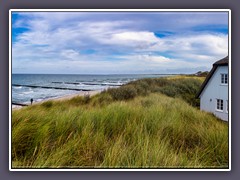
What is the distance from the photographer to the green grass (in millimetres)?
2895

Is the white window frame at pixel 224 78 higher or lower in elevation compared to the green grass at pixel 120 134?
higher

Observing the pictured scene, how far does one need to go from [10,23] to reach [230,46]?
2.28m

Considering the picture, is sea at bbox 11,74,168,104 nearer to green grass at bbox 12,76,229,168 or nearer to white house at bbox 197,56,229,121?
green grass at bbox 12,76,229,168

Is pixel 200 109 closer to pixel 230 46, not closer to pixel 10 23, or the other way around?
pixel 230 46

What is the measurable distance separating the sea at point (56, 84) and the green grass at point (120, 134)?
96 millimetres

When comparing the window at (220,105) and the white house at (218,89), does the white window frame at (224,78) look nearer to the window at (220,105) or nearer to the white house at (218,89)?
the white house at (218,89)

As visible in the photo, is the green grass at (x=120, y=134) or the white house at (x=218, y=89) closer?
the green grass at (x=120, y=134)

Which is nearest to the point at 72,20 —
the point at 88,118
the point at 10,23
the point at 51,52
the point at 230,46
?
the point at 51,52

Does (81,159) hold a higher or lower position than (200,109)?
lower

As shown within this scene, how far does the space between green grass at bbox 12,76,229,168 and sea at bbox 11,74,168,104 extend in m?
0.10

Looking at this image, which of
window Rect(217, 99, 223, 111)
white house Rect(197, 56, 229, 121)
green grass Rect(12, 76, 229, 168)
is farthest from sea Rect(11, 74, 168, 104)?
window Rect(217, 99, 223, 111)

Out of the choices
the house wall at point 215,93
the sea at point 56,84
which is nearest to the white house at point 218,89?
the house wall at point 215,93

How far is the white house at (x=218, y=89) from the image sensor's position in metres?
3.05

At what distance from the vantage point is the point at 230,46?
3.03m
